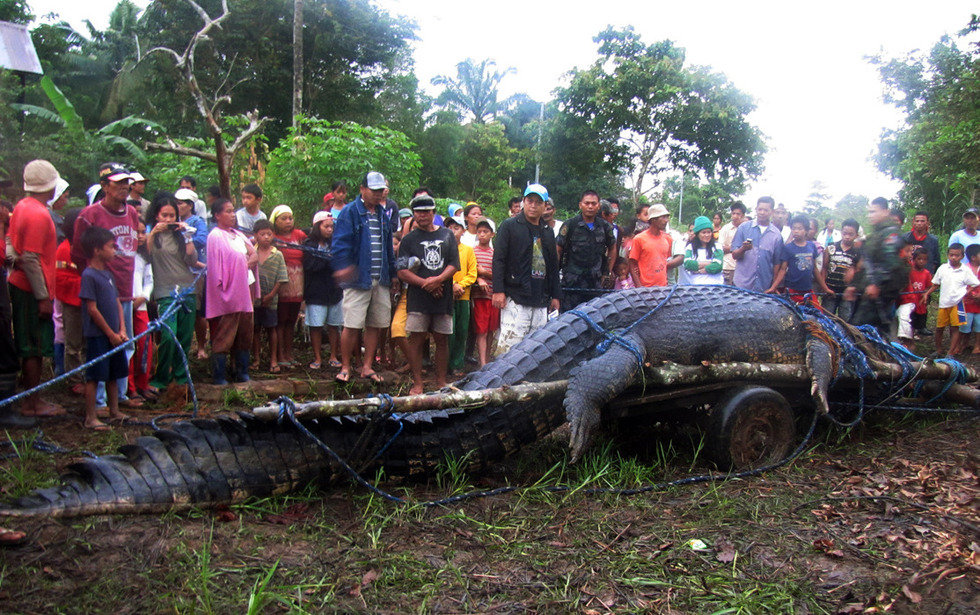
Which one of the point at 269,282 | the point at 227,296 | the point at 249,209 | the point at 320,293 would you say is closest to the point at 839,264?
the point at 320,293

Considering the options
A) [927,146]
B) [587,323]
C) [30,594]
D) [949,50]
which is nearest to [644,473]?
[587,323]

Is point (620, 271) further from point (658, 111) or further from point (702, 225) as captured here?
point (658, 111)

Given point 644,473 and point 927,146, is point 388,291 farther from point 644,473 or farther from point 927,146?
point 927,146

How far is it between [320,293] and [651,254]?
3.04 meters

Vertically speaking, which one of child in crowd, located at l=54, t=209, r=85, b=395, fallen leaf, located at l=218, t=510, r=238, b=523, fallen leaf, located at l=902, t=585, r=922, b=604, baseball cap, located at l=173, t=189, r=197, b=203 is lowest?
fallen leaf, located at l=902, t=585, r=922, b=604

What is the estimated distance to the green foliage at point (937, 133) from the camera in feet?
33.3

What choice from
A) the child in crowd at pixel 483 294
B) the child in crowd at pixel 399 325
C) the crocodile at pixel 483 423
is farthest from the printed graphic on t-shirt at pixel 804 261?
the child in crowd at pixel 399 325

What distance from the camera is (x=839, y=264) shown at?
24.9ft

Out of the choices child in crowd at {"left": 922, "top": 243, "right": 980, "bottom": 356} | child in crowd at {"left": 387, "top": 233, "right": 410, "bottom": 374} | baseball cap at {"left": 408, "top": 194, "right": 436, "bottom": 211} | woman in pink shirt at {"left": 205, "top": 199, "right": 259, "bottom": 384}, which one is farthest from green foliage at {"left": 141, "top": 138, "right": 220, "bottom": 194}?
child in crowd at {"left": 922, "top": 243, "right": 980, "bottom": 356}

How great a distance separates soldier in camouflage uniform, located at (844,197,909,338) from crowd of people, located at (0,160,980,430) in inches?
0.4

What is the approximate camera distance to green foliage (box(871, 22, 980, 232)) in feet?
33.3

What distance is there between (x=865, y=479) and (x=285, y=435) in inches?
115

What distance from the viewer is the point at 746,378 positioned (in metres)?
3.64

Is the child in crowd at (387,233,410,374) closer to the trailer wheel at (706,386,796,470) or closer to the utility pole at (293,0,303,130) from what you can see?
the trailer wheel at (706,386,796,470)
